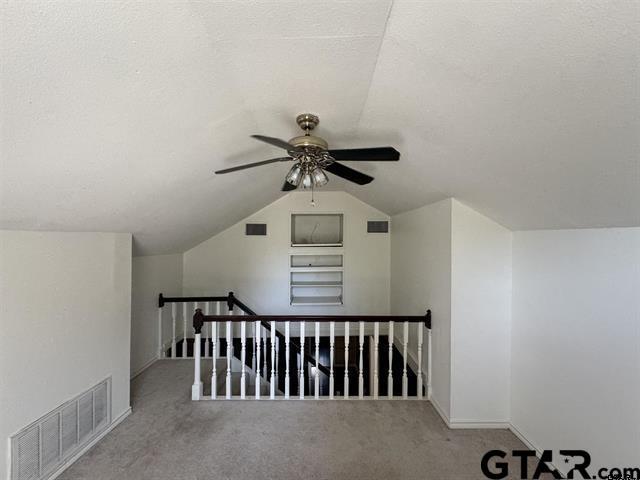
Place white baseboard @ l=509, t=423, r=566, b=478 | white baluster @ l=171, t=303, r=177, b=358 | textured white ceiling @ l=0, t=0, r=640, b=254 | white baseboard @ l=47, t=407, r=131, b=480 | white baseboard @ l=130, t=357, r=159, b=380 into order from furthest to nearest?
white baluster @ l=171, t=303, r=177, b=358 < white baseboard @ l=130, t=357, r=159, b=380 < white baseboard @ l=509, t=423, r=566, b=478 < white baseboard @ l=47, t=407, r=131, b=480 < textured white ceiling @ l=0, t=0, r=640, b=254

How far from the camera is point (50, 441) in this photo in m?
1.78

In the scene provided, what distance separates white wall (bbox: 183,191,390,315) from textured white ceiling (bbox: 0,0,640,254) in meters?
2.69

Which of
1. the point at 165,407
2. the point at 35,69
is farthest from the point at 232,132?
the point at 165,407

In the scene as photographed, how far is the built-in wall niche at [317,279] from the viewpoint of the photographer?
4.79 m

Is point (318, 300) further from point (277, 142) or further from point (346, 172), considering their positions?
point (277, 142)

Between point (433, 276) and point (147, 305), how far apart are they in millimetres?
3431

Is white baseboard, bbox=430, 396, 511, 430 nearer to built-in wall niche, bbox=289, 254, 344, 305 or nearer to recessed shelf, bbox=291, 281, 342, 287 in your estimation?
built-in wall niche, bbox=289, 254, 344, 305

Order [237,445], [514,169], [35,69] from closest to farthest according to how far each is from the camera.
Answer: [35,69], [514,169], [237,445]

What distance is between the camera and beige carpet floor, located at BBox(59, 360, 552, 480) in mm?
1918

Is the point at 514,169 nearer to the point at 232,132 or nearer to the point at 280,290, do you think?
the point at 232,132

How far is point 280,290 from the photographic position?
4719 millimetres

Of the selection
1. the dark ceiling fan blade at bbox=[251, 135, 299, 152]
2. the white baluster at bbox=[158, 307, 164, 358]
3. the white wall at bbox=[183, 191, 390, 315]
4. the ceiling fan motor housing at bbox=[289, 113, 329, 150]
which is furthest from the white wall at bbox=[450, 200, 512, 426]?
the white baluster at bbox=[158, 307, 164, 358]

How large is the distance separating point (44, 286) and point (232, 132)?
1.56 metres

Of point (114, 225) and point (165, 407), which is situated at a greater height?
point (114, 225)
